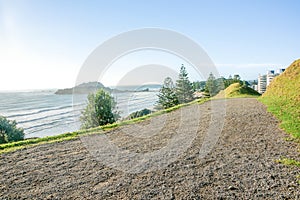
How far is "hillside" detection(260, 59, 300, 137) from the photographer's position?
10.1 meters

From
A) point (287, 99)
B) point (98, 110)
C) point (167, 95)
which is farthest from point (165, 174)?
point (167, 95)

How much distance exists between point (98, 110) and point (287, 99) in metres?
26.3

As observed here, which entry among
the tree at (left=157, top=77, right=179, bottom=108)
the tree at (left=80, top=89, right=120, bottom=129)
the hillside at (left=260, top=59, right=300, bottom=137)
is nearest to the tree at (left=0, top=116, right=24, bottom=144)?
the tree at (left=80, top=89, right=120, bottom=129)

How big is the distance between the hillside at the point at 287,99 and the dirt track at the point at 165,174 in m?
1.67

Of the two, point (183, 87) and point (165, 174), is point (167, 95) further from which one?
point (165, 174)

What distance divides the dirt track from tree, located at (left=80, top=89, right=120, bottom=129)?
26.4m

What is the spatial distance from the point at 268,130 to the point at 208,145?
10.5 feet

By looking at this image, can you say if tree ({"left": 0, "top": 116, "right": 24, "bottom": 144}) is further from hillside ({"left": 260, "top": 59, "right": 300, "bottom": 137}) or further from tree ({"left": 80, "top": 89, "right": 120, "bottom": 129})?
hillside ({"left": 260, "top": 59, "right": 300, "bottom": 137})

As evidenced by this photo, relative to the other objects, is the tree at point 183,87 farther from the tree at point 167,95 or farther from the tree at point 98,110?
the tree at point 98,110

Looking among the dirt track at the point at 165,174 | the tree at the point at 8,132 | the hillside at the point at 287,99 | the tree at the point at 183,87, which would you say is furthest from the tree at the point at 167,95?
the dirt track at the point at 165,174

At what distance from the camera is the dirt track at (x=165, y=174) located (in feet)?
15.1

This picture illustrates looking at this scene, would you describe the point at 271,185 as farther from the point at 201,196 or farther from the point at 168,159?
the point at 168,159

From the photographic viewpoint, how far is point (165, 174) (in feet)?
18.1

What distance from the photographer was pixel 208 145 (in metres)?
7.84
